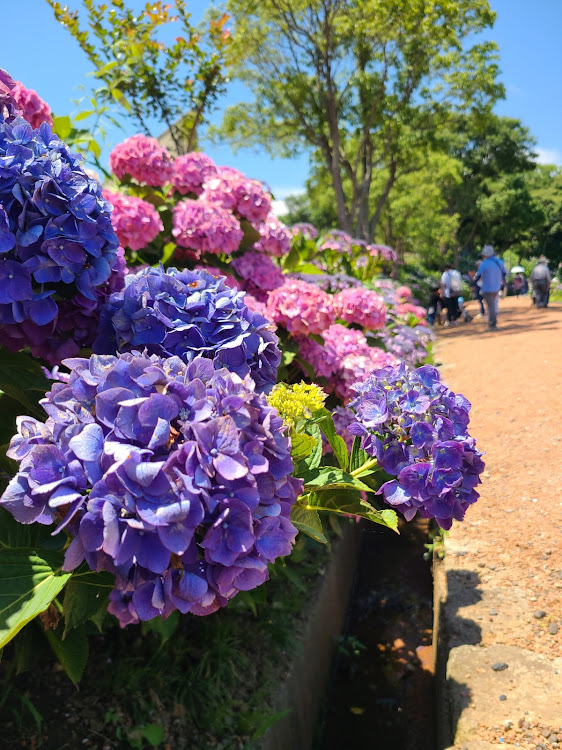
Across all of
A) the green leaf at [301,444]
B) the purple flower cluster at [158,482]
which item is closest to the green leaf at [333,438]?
the green leaf at [301,444]

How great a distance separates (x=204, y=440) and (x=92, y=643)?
208 cm

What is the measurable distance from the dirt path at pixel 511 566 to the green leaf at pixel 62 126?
2.65 meters

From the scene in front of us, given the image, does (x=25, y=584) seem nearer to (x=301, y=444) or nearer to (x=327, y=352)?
(x=301, y=444)

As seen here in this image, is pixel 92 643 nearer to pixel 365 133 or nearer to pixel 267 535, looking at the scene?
pixel 267 535

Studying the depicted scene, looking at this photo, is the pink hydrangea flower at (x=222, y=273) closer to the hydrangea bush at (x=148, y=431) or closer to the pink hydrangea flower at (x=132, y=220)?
the pink hydrangea flower at (x=132, y=220)

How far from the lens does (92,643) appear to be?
2.45m

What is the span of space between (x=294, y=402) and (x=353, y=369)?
1416 mm

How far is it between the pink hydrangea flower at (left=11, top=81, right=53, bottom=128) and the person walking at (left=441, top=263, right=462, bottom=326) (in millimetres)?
12601

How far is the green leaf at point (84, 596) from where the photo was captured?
1013 mm

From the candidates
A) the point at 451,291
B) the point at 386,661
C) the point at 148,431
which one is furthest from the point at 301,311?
the point at 451,291

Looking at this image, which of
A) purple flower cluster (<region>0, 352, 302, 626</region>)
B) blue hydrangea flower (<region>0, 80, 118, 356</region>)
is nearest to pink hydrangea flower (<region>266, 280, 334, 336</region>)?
blue hydrangea flower (<region>0, 80, 118, 356</region>)

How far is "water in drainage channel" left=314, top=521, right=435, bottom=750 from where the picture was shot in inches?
122

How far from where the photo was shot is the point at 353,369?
2570mm

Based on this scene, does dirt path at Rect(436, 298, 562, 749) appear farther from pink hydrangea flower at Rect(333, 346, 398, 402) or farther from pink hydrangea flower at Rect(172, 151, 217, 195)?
pink hydrangea flower at Rect(172, 151, 217, 195)
